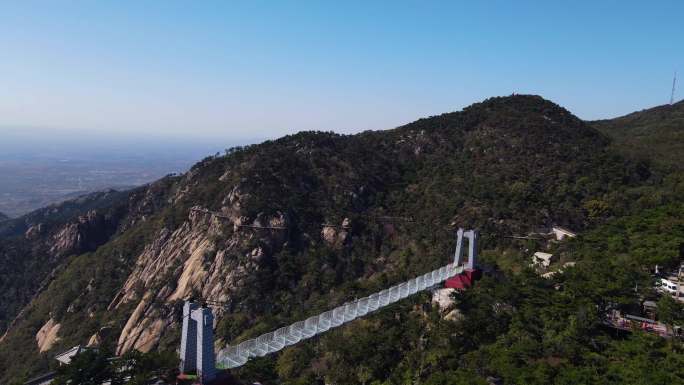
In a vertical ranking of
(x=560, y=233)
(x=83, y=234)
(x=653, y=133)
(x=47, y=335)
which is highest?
(x=653, y=133)

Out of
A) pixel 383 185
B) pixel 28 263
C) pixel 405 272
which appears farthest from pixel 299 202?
pixel 28 263

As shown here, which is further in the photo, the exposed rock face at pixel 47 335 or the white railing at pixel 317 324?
the exposed rock face at pixel 47 335

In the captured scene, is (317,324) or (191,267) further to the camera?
(191,267)

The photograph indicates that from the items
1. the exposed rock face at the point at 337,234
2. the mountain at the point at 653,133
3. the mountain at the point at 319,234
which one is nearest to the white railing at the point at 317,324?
the mountain at the point at 319,234

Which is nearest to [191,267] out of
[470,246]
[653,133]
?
[470,246]

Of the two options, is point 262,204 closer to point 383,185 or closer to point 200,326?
point 383,185

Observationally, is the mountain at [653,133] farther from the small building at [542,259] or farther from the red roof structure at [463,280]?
the red roof structure at [463,280]

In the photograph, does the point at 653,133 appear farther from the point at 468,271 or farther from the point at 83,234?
the point at 83,234
